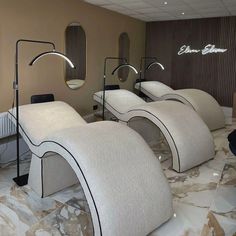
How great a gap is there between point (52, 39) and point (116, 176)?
3.56m

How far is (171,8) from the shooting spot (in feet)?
21.0

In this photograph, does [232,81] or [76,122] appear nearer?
[76,122]

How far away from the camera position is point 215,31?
7.65 m

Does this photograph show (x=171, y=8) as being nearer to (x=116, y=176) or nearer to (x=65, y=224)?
(x=116, y=176)

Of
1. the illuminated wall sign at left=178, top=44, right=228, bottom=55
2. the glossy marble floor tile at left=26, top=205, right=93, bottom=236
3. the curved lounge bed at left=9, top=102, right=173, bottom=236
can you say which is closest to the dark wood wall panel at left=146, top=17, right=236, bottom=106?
the illuminated wall sign at left=178, top=44, right=228, bottom=55

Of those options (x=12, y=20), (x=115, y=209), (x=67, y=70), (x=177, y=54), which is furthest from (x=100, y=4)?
(x=115, y=209)

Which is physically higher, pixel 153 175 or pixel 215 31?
pixel 215 31

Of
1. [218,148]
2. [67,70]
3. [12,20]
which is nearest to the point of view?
[12,20]

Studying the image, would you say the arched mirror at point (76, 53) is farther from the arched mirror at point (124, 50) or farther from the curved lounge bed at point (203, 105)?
the curved lounge bed at point (203, 105)

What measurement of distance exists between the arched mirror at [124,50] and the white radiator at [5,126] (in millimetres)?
3843

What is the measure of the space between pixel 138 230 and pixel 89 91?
170 inches

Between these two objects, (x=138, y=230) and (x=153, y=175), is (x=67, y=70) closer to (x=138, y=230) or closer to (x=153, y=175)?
(x=153, y=175)

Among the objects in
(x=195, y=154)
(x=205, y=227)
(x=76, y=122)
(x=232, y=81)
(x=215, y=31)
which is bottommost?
(x=205, y=227)

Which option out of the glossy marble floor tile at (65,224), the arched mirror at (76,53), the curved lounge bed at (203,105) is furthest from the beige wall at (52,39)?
the glossy marble floor tile at (65,224)
